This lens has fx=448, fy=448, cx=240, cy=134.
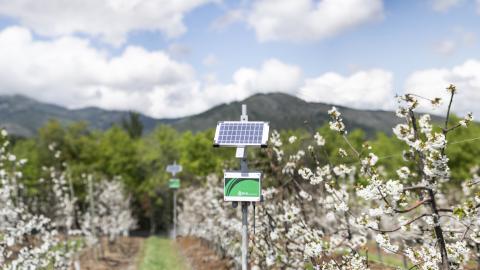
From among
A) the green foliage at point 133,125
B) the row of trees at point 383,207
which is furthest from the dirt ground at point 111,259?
the green foliage at point 133,125

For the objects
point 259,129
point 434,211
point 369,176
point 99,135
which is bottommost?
point 434,211

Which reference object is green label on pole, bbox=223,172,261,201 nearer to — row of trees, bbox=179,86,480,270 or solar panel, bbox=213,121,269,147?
solar panel, bbox=213,121,269,147

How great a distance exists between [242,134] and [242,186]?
0.83 m

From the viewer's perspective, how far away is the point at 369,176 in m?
5.13

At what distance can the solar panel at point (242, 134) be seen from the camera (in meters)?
7.02

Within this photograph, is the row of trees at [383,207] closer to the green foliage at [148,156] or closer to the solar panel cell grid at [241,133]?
the solar panel cell grid at [241,133]

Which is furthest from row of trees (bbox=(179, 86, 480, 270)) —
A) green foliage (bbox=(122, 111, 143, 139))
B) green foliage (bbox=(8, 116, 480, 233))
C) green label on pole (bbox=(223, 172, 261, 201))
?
green foliage (bbox=(122, 111, 143, 139))

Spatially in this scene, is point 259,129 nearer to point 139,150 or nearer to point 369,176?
point 369,176

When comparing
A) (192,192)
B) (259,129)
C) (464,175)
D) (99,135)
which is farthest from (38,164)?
(259,129)

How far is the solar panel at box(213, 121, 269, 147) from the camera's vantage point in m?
Answer: 7.02

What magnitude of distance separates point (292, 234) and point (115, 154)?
126 ft

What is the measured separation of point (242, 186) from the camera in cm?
698

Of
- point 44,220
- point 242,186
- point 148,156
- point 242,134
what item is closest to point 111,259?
point 44,220

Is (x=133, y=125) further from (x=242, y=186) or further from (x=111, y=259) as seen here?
(x=242, y=186)
